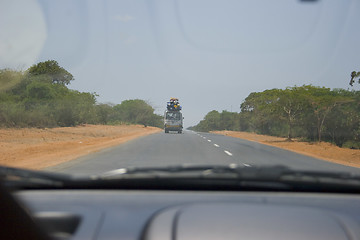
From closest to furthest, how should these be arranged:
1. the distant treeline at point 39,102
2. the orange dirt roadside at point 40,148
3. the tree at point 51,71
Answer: the orange dirt roadside at point 40,148
the distant treeline at point 39,102
the tree at point 51,71

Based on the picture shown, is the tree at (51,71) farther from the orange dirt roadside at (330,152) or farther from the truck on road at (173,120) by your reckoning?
the orange dirt roadside at (330,152)

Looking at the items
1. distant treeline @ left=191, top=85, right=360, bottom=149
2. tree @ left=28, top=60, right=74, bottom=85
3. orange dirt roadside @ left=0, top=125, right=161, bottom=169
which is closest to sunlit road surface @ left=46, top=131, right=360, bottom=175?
orange dirt roadside @ left=0, top=125, right=161, bottom=169

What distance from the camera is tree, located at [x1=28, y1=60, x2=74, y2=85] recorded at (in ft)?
160

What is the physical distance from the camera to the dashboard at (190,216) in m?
2.04

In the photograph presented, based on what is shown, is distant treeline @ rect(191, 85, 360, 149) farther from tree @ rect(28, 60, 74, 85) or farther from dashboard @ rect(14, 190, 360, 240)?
tree @ rect(28, 60, 74, 85)

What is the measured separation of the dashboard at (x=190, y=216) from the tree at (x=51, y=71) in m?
47.8

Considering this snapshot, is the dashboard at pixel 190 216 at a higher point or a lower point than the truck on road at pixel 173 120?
lower

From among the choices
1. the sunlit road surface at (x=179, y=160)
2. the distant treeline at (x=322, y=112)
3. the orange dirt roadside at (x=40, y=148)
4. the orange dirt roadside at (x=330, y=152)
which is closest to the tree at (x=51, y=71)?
the orange dirt roadside at (x=40, y=148)

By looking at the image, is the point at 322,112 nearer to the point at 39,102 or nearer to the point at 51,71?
the point at 39,102

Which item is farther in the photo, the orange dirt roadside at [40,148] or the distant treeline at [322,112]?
the distant treeline at [322,112]

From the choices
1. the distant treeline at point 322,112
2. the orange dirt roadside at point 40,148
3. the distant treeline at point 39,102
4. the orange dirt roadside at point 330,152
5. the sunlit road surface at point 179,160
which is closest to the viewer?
the sunlit road surface at point 179,160

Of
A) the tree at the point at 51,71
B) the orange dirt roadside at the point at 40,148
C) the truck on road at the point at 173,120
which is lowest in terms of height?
the orange dirt roadside at the point at 40,148

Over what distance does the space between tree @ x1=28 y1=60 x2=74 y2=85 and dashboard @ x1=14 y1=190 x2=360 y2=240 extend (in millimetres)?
47813

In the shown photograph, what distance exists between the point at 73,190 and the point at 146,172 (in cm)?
63
